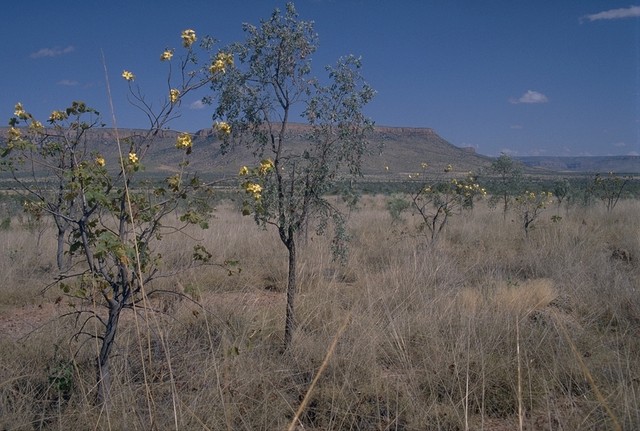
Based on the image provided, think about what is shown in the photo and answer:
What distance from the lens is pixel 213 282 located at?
6957mm

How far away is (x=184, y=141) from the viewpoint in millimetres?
3137

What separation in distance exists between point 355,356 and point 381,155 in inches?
63.8

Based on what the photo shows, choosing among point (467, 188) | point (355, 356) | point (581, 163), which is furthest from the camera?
point (581, 163)

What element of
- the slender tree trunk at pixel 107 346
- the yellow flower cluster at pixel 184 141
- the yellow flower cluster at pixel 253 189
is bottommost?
the slender tree trunk at pixel 107 346

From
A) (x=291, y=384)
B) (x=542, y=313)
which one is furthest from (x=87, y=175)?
(x=542, y=313)

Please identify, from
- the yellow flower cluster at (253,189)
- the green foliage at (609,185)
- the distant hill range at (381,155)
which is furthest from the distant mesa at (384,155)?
the green foliage at (609,185)

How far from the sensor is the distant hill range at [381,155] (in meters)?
3.84

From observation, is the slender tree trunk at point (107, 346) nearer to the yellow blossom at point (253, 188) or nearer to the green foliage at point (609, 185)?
the yellow blossom at point (253, 188)

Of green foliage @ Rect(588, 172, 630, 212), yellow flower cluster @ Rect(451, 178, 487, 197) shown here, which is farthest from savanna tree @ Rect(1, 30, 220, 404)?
green foliage @ Rect(588, 172, 630, 212)

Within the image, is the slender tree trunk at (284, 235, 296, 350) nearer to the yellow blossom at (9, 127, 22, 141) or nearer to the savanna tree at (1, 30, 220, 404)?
the savanna tree at (1, 30, 220, 404)

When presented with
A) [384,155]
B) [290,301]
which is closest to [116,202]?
[290,301]

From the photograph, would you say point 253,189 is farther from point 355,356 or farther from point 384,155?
point 384,155

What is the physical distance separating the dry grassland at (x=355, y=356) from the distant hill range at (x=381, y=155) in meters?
1.03

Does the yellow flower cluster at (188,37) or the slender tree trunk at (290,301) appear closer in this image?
the yellow flower cluster at (188,37)
